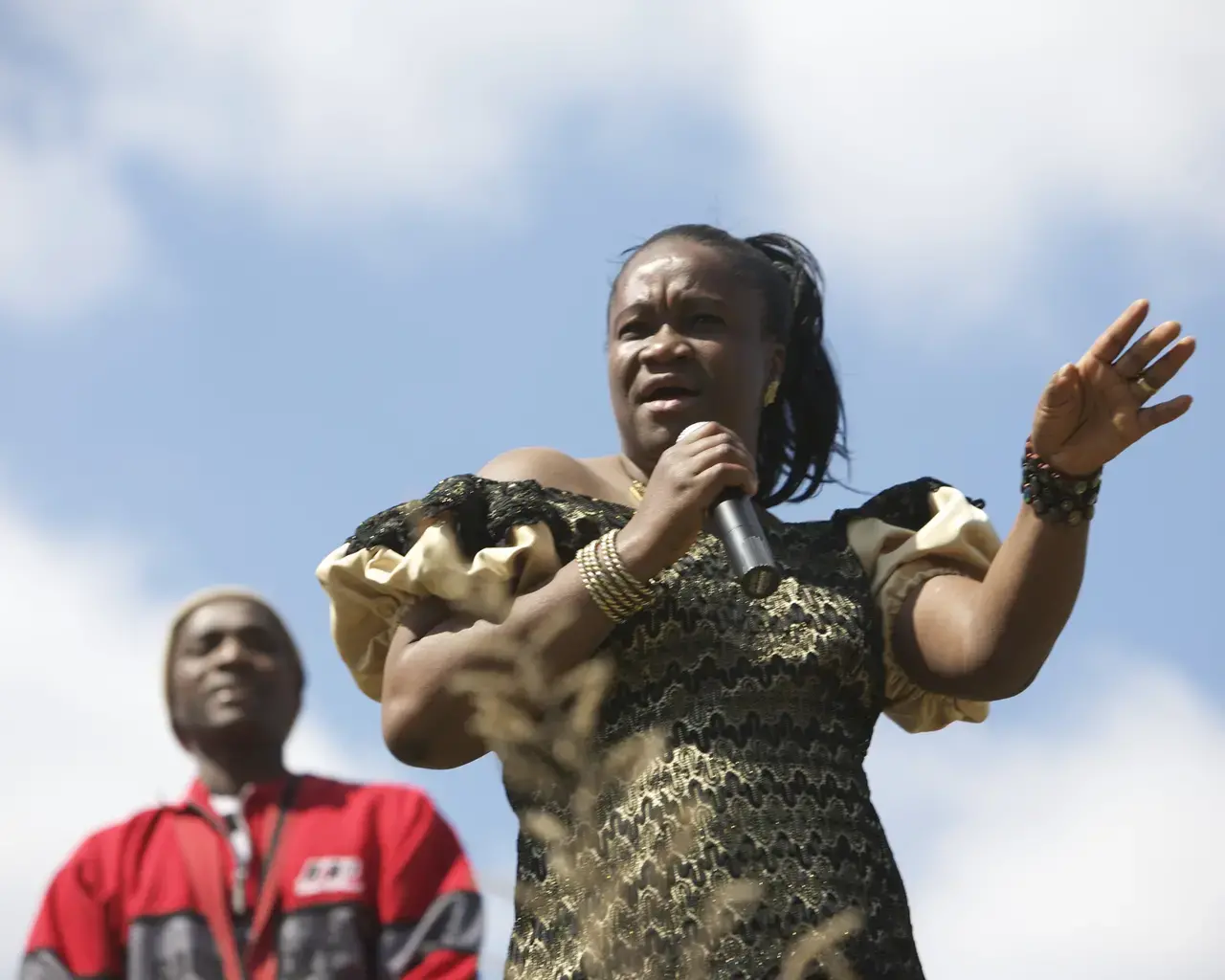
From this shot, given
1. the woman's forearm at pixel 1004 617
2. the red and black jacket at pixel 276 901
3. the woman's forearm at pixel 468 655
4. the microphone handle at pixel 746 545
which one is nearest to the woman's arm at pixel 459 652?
the woman's forearm at pixel 468 655

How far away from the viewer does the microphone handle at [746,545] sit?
3.04 metres

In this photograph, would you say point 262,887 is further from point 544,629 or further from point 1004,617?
point 1004,617

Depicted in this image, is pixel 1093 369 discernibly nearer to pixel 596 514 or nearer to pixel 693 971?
pixel 596 514

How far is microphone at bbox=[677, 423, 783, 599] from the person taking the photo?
3.04m

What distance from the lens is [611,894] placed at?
124 inches

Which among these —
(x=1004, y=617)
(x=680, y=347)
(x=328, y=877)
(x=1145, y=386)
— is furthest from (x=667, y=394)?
(x=328, y=877)

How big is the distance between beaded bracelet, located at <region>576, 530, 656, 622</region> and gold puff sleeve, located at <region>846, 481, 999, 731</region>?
64 cm

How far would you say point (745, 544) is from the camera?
3.10m

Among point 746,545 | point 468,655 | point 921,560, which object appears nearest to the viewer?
point 746,545

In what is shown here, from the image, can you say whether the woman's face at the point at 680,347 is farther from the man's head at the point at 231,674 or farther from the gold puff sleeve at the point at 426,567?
the man's head at the point at 231,674

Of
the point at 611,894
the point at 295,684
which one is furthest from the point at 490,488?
the point at 295,684

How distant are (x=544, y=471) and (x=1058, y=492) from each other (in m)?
0.93

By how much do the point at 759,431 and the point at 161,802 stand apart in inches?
57.9

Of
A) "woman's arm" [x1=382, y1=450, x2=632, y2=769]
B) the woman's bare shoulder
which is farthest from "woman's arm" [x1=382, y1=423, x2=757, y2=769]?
the woman's bare shoulder
